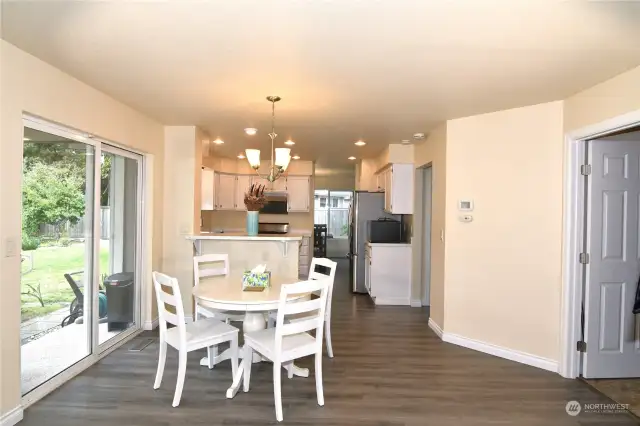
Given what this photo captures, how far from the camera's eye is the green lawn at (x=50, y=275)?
2775mm

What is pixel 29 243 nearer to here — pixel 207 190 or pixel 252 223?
pixel 252 223

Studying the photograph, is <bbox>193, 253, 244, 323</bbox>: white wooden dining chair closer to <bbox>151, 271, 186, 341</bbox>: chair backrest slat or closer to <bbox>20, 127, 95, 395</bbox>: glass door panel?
<bbox>151, 271, 186, 341</bbox>: chair backrest slat

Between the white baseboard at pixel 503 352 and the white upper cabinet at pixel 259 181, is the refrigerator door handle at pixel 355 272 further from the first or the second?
the white baseboard at pixel 503 352

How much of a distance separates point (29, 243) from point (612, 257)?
4532mm

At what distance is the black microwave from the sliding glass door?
3361 mm

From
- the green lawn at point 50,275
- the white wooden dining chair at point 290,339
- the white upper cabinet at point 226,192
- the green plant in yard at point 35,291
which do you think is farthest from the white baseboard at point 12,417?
the white upper cabinet at point 226,192

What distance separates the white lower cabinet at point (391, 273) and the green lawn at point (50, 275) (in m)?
3.81

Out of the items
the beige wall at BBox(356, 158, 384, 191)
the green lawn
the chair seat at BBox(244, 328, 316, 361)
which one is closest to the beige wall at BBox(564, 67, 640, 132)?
the chair seat at BBox(244, 328, 316, 361)

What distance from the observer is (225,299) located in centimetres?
275

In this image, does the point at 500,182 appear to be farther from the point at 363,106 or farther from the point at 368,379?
the point at 368,379

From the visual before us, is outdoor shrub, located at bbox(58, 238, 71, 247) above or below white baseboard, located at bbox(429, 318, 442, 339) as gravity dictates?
above

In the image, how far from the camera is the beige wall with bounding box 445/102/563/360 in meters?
3.47

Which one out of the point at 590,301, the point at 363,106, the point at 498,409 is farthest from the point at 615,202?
the point at 363,106

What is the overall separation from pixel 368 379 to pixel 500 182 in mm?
2225
